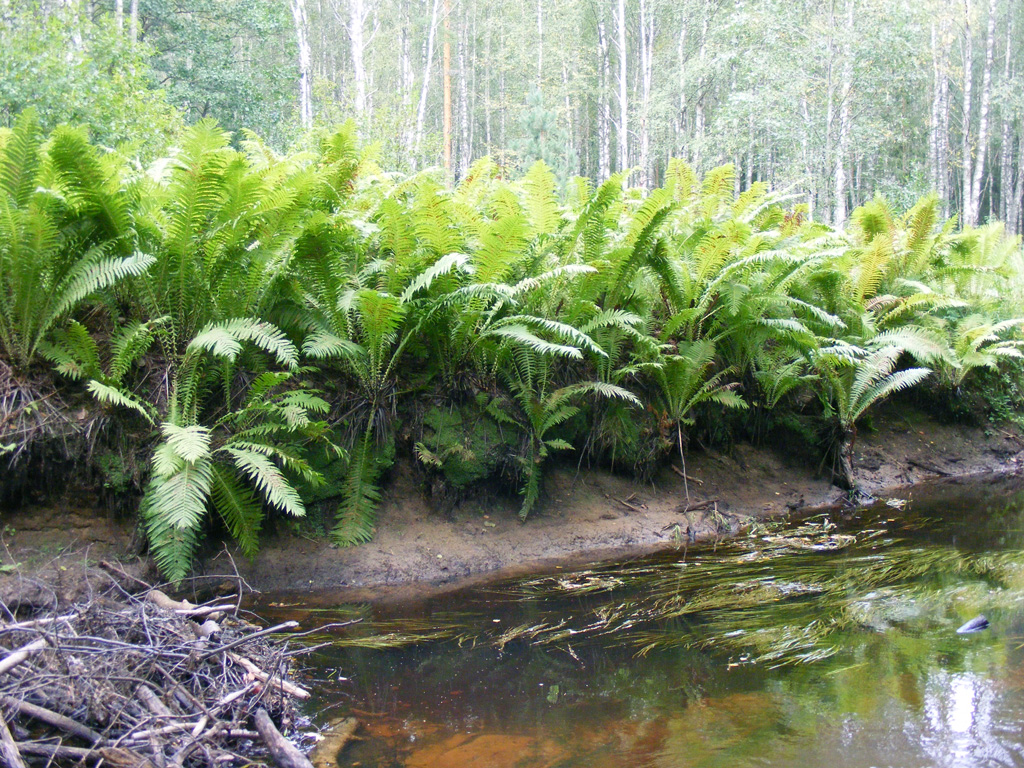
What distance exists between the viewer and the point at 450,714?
126 inches

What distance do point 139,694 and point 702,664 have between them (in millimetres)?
2487

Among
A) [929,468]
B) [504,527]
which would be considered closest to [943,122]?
[929,468]

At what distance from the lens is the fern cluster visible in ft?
14.0

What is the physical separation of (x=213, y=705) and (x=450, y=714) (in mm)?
985

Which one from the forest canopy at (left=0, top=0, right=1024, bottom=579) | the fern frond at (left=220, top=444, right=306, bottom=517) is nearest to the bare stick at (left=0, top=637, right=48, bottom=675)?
the forest canopy at (left=0, top=0, right=1024, bottom=579)

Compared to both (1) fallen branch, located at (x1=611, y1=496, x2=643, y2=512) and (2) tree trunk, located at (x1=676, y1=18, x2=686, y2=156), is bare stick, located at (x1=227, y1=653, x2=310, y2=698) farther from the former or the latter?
(2) tree trunk, located at (x1=676, y1=18, x2=686, y2=156)

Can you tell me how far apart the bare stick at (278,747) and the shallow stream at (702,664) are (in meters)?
0.27

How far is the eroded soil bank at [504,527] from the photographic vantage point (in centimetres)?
455

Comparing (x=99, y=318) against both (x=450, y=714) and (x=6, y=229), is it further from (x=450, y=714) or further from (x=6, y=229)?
(x=450, y=714)

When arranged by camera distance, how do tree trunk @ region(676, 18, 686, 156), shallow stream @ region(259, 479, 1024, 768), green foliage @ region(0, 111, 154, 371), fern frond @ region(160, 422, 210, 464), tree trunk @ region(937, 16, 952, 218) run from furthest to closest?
tree trunk @ region(676, 18, 686, 156) < tree trunk @ region(937, 16, 952, 218) < green foliage @ region(0, 111, 154, 371) < fern frond @ region(160, 422, 210, 464) < shallow stream @ region(259, 479, 1024, 768)

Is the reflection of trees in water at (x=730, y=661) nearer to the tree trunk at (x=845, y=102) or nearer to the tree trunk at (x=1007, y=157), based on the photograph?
the tree trunk at (x=845, y=102)

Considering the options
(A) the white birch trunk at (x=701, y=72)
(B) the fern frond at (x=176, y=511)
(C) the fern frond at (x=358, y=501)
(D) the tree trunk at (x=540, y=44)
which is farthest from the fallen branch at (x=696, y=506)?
(D) the tree trunk at (x=540, y=44)

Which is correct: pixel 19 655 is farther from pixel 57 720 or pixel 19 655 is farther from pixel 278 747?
pixel 278 747

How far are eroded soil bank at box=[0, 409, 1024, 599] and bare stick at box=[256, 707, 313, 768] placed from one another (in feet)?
6.22
